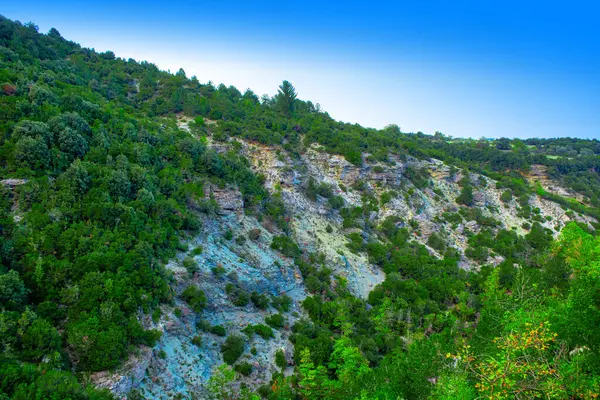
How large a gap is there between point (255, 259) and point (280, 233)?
7.12 m

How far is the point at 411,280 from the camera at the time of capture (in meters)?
38.4

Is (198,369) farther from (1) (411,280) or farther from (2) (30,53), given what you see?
(2) (30,53)

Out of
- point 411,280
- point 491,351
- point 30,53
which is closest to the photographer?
point 491,351

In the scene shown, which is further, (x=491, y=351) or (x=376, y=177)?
(x=376, y=177)

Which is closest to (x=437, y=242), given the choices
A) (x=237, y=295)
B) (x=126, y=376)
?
(x=237, y=295)

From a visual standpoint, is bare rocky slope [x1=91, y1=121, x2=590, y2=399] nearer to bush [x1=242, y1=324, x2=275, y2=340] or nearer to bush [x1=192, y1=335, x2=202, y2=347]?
bush [x1=192, y1=335, x2=202, y2=347]

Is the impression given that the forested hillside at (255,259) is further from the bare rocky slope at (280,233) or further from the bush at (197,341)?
the bare rocky slope at (280,233)

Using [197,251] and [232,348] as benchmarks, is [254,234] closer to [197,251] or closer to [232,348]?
[197,251]

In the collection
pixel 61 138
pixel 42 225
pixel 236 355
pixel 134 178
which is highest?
pixel 61 138

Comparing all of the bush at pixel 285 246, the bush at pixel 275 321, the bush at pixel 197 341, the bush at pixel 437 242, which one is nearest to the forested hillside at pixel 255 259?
the bush at pixel 197 341

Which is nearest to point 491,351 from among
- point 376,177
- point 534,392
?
point 534,392

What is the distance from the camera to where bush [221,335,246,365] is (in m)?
20.8

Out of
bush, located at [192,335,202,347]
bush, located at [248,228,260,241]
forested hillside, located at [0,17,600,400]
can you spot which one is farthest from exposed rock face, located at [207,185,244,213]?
bush, located at [192,335,202,347]

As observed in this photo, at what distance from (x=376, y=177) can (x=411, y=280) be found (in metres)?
20.6
